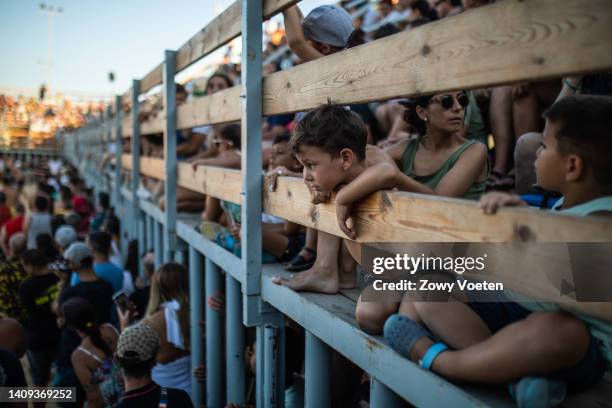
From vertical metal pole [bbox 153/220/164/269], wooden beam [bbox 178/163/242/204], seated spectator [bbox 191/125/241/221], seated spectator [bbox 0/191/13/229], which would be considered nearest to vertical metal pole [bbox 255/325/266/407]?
wooden beam [bbox 178/163/242/204]

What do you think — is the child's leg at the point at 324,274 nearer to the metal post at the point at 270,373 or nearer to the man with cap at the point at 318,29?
the metal post at the point at 270,373

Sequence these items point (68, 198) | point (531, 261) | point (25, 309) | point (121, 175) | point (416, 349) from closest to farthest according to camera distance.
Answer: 1. point (531, 261)
2. point (416, 349)
3. point (25, 309)
4. point (121, 175)
5. point (68, 198)

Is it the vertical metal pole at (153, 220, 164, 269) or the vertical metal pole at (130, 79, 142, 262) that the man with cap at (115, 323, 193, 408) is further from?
the vertical metal pole at (130, 79, 142, 262)

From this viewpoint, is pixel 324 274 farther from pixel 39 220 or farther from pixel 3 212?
pixel 3 212

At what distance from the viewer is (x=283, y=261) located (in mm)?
3182

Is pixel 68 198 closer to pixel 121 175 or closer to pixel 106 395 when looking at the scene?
pixel 121 175

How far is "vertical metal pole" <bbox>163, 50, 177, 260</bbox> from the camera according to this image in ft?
15.6

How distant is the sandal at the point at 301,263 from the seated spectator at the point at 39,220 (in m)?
7.01

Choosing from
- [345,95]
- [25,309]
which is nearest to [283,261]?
[345,95]

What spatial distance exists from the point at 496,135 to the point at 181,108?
8.60 feet

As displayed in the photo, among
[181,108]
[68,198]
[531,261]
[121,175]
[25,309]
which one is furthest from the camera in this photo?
[68,198]

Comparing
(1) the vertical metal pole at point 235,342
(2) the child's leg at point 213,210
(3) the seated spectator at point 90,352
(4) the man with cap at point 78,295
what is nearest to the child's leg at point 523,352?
(1) the vertical metal pole at point 235,342

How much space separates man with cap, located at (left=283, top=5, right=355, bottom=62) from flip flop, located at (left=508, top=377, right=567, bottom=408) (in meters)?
2.18

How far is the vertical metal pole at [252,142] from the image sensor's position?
280 cm
